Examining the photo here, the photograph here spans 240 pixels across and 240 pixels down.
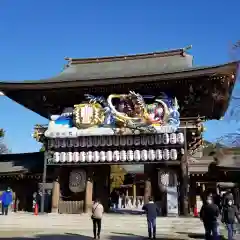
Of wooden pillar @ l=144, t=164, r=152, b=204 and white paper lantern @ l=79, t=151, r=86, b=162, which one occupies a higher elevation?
white paper lantern @ l=79, t=151, r=86, b=162

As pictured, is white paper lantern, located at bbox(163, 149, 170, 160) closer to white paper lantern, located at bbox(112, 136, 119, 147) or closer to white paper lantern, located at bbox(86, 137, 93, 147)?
white paper lantern, located at bbox(112, 136, 119, 147)

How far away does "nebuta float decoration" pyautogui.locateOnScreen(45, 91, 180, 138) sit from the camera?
23.0 m

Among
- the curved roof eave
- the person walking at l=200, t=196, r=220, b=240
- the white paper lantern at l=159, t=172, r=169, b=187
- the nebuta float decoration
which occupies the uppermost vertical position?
the curved roof eave

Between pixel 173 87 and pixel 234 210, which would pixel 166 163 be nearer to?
pixel 173 87

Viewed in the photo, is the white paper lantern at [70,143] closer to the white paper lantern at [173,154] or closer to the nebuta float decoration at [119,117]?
the nebuta float decoration at [119,117]

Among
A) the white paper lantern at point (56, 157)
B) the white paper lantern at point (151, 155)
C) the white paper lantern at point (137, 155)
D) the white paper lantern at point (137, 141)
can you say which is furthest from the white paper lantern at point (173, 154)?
the white paper lantern at point (56, 157)

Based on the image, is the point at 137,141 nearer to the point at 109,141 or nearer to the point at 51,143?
the point at 109,141

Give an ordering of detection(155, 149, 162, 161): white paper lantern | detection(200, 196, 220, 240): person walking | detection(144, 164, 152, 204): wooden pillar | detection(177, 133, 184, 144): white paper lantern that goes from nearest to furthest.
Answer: detection(200, 196, 220, 240): person walking
detection(177, 133, 184, 144): white paper lantern
detection(144, 164, 152, 204): wooden pillar
detection(155, 149, 162, 161): white paper lantern

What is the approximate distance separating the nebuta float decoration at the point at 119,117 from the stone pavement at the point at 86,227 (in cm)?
524

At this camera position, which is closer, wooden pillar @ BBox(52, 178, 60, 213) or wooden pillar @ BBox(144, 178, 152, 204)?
wooden pillar @ BBox(144, 178, 152, 204)

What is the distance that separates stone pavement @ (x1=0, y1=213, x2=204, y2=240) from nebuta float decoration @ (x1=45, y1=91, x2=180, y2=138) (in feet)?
17.2

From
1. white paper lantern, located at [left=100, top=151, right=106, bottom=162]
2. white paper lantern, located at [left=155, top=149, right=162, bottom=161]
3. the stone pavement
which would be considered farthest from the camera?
white paper lantern, located at [left=100, top=151, right=106, bottom=162]

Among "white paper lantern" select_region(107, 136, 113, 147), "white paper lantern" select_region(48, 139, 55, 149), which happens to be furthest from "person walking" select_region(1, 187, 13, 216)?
"white paper lantern" select_region(107, 136, 113, 147)

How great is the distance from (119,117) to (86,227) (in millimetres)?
7325
